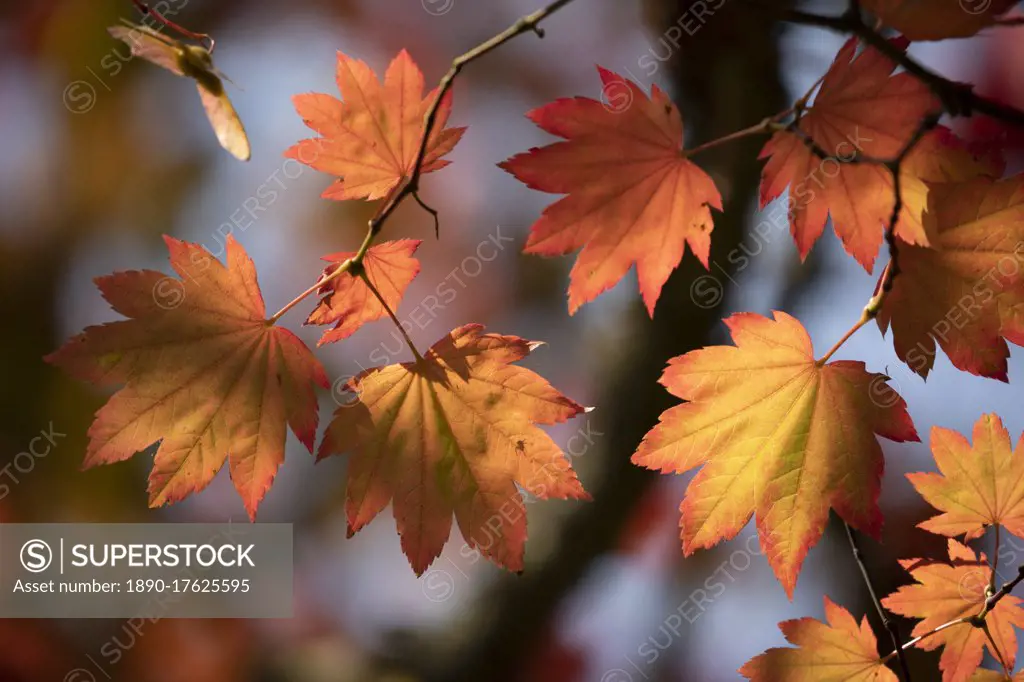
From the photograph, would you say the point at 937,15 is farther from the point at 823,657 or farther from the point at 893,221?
the point at 823,657

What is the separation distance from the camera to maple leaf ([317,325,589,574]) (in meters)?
0.70

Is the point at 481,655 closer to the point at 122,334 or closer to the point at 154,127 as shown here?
the point at 122,334

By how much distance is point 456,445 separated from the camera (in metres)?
0.76

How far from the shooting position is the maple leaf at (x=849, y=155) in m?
0.65

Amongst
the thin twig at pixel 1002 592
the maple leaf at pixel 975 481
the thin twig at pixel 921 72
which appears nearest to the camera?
the thin twig at pixel 921 72

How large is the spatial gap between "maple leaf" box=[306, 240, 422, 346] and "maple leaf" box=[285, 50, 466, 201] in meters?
0.07

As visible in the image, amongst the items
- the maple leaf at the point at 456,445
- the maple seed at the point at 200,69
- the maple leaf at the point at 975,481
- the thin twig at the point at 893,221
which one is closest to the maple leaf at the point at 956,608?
the maple leaf at the point at 975,481

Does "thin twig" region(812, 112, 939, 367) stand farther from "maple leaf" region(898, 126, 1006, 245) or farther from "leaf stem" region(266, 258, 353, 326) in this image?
"leaf stem" region(266, 258, 353, 326)

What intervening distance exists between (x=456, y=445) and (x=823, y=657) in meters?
0.56

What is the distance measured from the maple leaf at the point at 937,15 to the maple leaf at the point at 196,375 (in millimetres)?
597

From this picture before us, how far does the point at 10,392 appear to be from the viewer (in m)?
2.03
